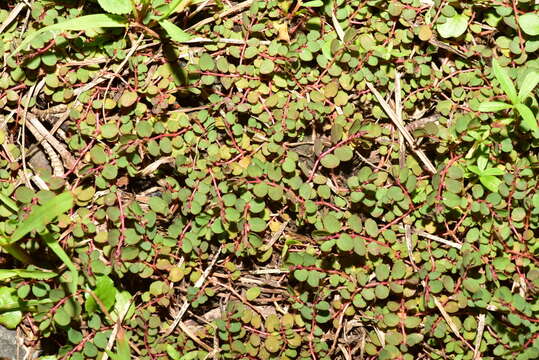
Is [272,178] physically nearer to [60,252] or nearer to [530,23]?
[60,252]

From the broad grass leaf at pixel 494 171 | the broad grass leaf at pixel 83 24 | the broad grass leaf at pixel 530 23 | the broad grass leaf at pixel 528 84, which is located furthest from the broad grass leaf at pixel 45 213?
the broad grass leaf at pixel 530 23

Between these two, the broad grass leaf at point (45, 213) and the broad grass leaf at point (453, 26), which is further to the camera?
the broad grass leaf at point (453, 26)

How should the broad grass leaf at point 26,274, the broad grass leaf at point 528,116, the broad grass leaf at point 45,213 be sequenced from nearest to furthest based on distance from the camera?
the broad grass leaf at point 45,213 → the broad grass leaf at point 528,116 → the broad grass leaf at point 26,274

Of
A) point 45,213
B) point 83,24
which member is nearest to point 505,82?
point 83,24

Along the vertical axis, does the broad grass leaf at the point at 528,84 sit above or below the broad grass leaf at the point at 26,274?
above

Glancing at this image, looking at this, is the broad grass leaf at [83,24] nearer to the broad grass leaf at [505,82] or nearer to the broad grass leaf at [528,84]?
the broad grass leaf at [505,82]

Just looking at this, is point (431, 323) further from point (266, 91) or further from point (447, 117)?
point (266, 91)

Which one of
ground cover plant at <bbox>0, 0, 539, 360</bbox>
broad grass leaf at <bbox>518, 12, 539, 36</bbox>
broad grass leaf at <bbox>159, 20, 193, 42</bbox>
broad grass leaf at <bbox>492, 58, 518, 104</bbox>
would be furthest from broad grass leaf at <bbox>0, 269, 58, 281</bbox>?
broad grass leaf at <bbox>518, 12, 539, 36</bbox>
